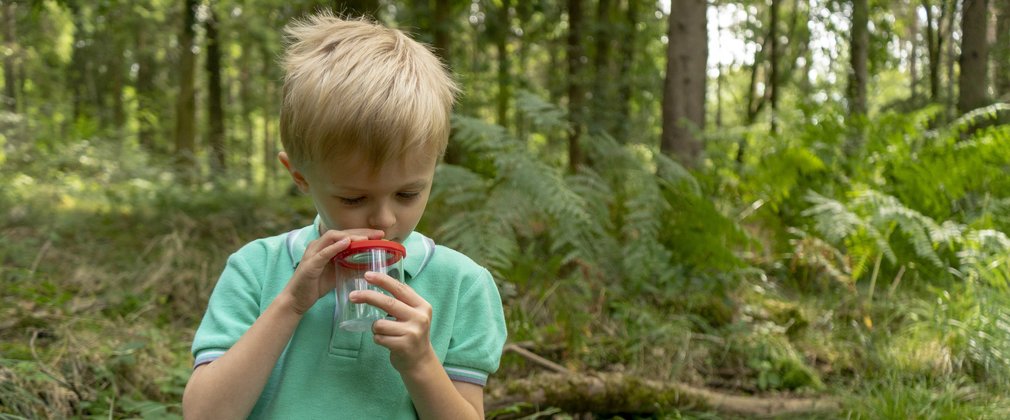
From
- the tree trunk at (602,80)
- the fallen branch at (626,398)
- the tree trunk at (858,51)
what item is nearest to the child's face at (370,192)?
the fallen branch at (626,398)

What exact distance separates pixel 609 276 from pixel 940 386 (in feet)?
5.92

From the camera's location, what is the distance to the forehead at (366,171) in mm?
1471

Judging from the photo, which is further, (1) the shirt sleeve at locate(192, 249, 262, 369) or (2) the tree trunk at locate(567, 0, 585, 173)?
(2) the tree trunk at locate(567, 0, 585, 173)

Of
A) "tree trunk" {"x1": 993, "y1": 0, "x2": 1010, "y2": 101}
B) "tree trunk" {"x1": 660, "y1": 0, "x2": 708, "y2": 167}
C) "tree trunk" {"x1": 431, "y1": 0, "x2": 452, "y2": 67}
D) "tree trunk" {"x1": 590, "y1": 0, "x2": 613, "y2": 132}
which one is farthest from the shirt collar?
"tree trunk" {"x1": 590, "y1": 0, "x2": 613, "y2": 132}

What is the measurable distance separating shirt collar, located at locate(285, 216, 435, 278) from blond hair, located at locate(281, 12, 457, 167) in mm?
218

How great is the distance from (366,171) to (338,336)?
1.17 feet

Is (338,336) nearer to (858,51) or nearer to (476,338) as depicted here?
(476,338)

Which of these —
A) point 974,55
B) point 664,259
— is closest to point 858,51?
point 974,55

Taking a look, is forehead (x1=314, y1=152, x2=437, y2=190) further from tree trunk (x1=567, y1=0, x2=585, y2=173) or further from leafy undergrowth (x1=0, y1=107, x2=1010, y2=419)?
tree trunk (x1=567, y1=0, x2=585, y2=173)

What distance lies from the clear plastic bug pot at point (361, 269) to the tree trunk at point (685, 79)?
4883mm

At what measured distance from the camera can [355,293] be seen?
4.59 feet

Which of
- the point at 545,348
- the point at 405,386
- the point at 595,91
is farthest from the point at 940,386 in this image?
the point at 595,91

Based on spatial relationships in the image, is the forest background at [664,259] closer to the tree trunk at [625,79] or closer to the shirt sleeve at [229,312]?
the shirt sleeve at [229,312]

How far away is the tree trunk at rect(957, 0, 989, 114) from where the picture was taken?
6.66 meters
